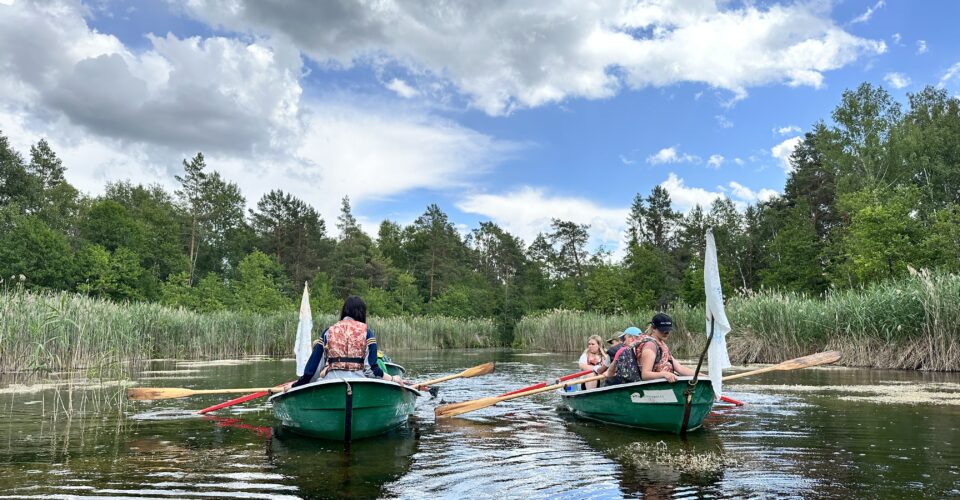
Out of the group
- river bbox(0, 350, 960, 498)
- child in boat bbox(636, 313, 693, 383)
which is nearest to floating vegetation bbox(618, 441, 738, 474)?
river bbox(0, 350, 960, 498)

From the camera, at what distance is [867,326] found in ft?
58.4

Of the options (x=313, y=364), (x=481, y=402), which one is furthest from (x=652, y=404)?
(x=313, y=364)

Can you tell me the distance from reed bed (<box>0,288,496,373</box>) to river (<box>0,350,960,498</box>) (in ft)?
7.34

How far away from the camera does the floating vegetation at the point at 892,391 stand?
10.9m

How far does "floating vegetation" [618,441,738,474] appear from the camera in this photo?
659 centimetres

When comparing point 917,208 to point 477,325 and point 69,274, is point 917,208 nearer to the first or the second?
point 477,325

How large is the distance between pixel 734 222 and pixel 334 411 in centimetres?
6497

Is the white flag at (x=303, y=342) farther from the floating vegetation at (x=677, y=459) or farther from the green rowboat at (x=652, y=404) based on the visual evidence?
the floating vegetation at (x=677, y=459)

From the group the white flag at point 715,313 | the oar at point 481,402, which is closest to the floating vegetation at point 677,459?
the white flag at point 715,313

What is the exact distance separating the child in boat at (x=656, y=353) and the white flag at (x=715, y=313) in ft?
2.74

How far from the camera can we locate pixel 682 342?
27.3 m

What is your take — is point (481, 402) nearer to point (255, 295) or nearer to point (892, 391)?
point (892, 391)

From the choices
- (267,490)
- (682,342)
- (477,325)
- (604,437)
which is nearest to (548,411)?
(604,437)

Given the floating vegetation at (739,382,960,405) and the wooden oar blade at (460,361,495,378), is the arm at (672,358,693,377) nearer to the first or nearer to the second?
the wooden oar blade at (460,361,495,378)
